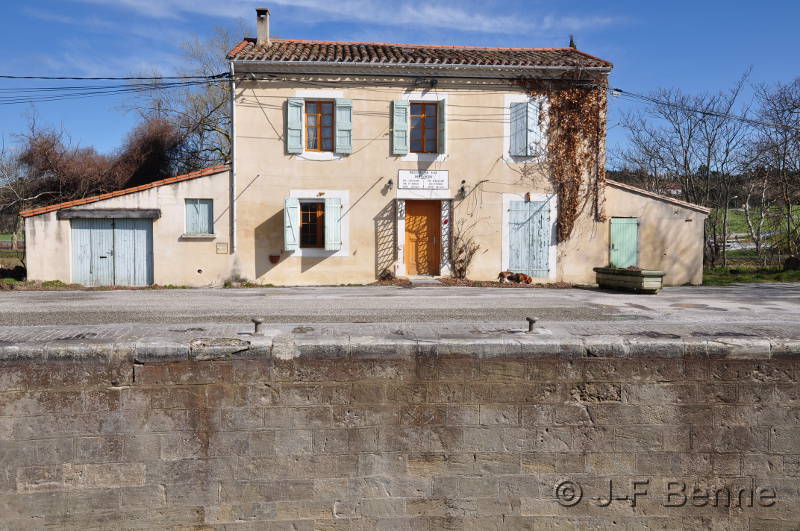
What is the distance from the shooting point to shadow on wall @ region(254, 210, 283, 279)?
1477 cm

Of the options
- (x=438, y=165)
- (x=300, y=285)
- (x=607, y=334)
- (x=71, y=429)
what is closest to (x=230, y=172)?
(x=300, y=285)

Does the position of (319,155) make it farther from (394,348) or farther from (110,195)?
(394,348)

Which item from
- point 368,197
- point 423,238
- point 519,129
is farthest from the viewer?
point 423,238

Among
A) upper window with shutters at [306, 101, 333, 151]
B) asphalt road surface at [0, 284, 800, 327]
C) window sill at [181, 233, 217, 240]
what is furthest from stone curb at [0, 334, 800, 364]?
upper window with shutters at [306, 101, 333, 151]

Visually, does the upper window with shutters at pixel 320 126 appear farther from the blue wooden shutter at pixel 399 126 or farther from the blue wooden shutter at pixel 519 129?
the blue wooden shutter at pixel 519 129

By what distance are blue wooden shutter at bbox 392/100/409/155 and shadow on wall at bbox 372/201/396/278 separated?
1492mm

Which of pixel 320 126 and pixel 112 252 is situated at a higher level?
pixel 320 126

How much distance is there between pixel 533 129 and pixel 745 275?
347 inches

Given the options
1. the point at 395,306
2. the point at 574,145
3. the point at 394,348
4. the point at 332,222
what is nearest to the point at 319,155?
the point at 332,222

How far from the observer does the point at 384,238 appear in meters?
15.1

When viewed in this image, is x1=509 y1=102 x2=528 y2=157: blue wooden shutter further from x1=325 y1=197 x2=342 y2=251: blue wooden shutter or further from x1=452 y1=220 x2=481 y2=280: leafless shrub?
x1=325 y1=197 x2=342 y2=251: blue wooden shutter

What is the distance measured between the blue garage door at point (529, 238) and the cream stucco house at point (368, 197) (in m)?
0.03

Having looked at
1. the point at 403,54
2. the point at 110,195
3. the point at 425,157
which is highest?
the point at 403,54

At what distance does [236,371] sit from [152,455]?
3.36 ft
